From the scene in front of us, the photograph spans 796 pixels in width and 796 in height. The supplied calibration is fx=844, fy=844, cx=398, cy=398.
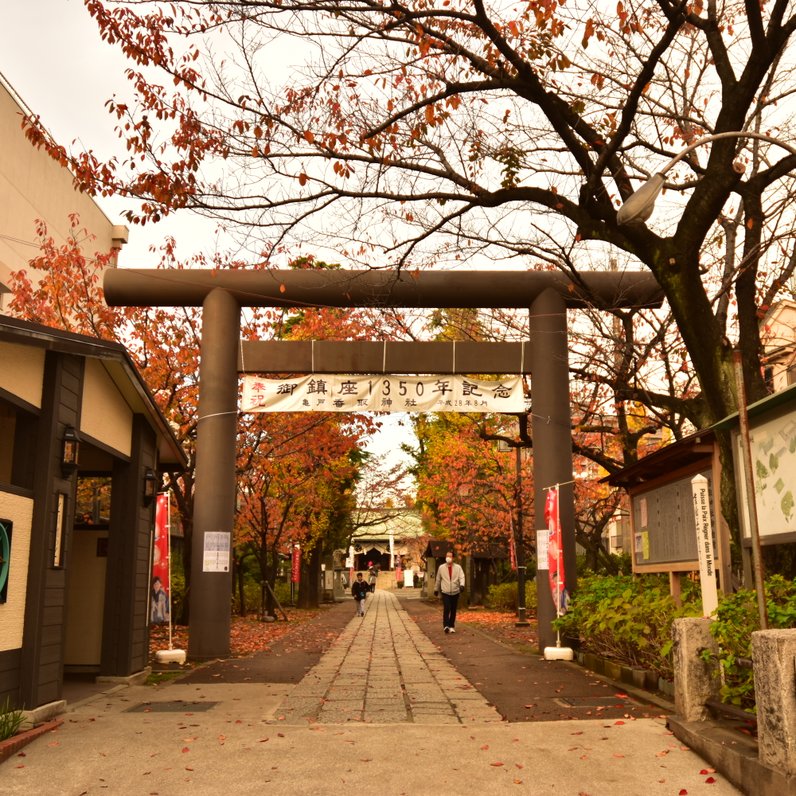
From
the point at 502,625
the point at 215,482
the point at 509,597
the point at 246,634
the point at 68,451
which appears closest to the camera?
the point at 68,451

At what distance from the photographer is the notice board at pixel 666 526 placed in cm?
1121

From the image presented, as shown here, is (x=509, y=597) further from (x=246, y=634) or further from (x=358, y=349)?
(x=358, y=349)

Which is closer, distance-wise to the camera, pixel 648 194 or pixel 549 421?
pixel 648 194

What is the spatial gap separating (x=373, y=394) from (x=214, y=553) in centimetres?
401

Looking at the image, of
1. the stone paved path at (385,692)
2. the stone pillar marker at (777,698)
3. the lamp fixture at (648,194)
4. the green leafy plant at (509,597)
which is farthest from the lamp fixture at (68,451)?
the green leafy plant at (509,597)

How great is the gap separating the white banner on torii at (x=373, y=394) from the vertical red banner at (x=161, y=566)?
264 centimetres

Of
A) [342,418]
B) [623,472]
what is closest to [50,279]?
[342,418]

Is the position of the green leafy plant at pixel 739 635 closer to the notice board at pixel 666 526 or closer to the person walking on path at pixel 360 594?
the notice board at pixel 666 526

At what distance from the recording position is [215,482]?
14875 mm

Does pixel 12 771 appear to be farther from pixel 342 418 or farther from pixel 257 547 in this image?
pixel 257 547

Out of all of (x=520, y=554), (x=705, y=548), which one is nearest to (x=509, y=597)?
(x=520, y=554)

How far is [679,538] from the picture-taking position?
1157 cm

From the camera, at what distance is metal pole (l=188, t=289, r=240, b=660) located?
1457 cm

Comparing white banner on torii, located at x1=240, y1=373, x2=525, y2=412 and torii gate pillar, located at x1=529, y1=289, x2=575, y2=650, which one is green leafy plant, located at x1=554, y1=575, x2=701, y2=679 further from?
white banner on torii, located at x1=240, y1=373, x2=525, y2=412
